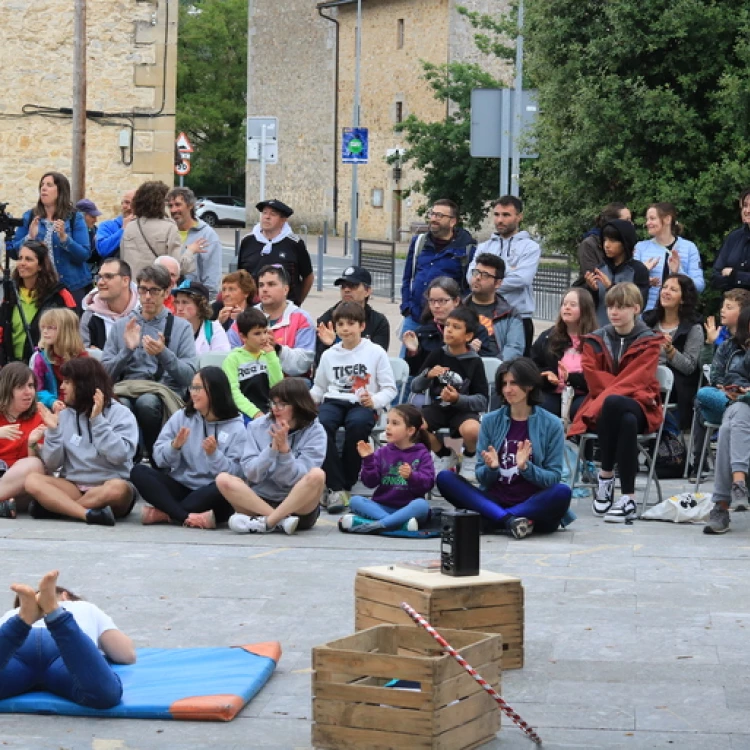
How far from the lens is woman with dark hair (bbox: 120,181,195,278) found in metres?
12.7

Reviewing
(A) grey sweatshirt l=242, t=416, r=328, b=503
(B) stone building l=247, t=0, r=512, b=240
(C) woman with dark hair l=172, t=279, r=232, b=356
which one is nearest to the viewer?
(A) grey sweatshirt l=242, t=416, r=328, b=503

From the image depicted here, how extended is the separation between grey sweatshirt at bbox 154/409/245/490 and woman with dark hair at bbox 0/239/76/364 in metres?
2.18

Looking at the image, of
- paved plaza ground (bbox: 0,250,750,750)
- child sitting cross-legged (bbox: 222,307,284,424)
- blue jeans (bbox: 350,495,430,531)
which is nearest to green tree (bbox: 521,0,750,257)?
paved plaza ground (bbox: 0,250,750,750)

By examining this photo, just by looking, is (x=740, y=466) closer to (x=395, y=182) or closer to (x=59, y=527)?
(x=59, y=527)

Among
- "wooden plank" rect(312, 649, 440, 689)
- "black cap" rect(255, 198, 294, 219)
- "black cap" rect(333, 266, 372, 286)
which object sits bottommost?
"wooden plank" rect(312, 649, 440, 689)

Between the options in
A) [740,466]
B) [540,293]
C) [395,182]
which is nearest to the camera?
[740,466]

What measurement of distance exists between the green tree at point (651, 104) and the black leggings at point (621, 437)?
3.82 m

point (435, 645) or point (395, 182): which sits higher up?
point (395, 182)

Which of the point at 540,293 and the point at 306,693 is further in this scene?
the point at 540,293

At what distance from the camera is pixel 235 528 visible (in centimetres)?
959

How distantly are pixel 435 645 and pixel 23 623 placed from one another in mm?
1557

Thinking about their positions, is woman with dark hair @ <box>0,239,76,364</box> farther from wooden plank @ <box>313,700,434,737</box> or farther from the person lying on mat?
wooden plank @ <box>313,700,434,737</box>

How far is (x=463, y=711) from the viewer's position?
5.42 meters

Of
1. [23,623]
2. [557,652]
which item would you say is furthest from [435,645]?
[23,623]
